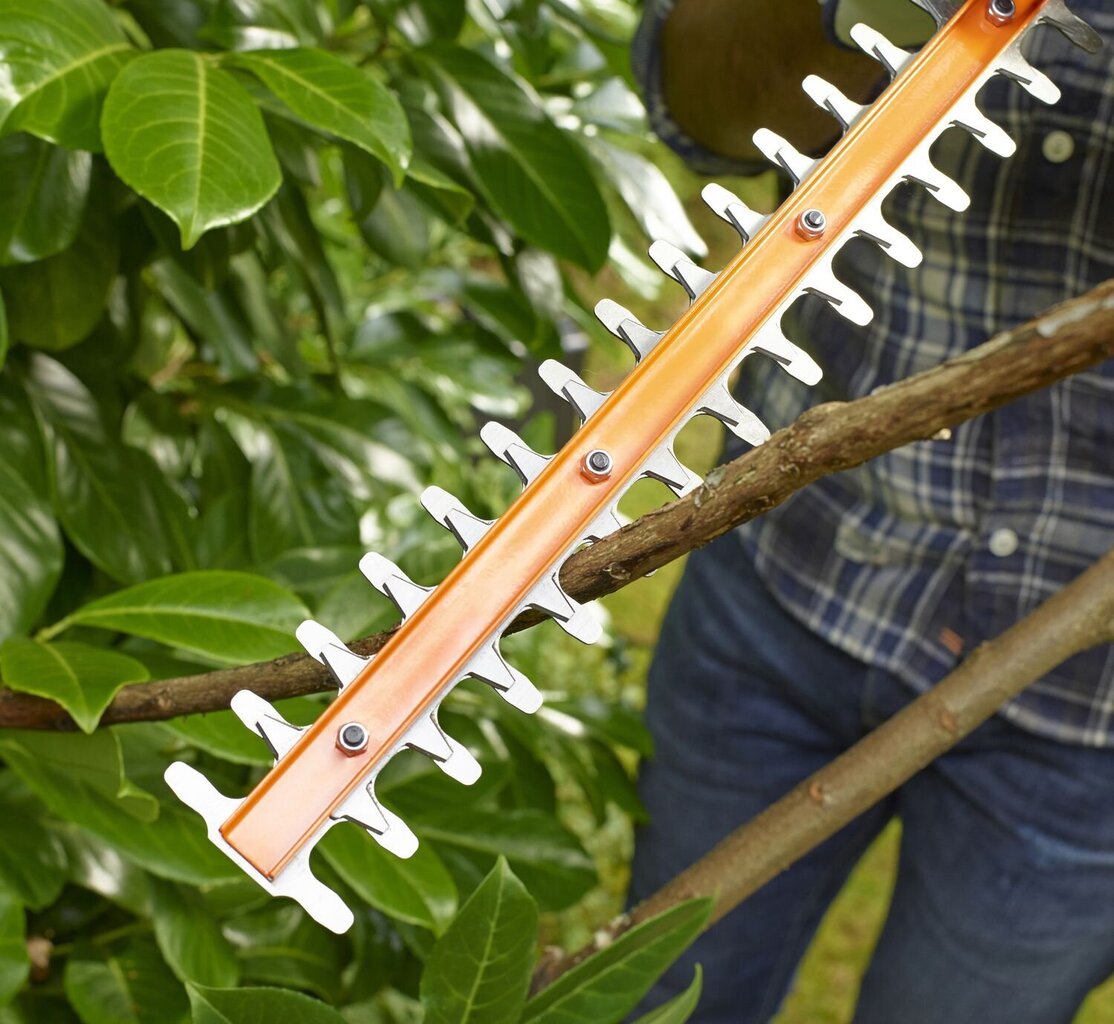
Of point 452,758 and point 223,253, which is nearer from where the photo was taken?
point 452,758

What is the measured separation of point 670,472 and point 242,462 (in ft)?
1.85

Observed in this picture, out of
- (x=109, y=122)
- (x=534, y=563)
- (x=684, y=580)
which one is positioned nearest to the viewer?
(x=534, y=563)

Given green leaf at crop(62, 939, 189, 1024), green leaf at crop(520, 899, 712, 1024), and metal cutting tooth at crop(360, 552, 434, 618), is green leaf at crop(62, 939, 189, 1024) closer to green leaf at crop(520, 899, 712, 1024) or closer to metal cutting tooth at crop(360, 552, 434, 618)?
green leaf at crop(520, 899, 712, 1024)

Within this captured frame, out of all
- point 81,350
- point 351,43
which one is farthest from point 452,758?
point 351,43

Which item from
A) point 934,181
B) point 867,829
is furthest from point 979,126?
point 867,829

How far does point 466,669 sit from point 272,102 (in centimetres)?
38

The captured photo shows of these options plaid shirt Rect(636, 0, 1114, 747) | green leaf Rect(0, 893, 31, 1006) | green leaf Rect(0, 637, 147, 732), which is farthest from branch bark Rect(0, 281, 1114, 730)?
plaid shirt Rect(636, 0, 1114, 747)

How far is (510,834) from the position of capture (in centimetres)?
76

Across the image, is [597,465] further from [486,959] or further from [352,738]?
[486,959]

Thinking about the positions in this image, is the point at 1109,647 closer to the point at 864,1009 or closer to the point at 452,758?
the point at 864,1009

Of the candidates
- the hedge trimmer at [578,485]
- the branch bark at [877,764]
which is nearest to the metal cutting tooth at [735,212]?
the hedge trimmer at [578,485]

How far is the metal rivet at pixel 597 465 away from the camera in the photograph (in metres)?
0.35

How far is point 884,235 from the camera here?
1.19 ft

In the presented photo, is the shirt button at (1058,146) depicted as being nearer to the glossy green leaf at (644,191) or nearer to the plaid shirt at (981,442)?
the plaid shirt at (981,442)
